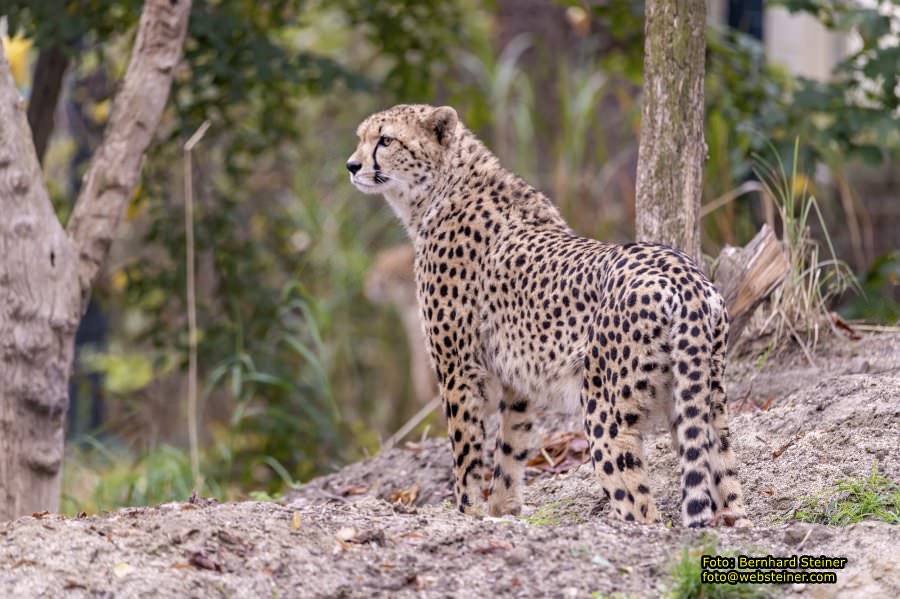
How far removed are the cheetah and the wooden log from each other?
835mm

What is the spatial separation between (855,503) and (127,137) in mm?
3035

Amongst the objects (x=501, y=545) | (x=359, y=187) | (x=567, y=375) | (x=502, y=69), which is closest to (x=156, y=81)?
(x=359, y=187)

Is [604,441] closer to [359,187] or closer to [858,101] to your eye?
[359,187]

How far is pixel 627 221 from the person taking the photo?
8.59 meters

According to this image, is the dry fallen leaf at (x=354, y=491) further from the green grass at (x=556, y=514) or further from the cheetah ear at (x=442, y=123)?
the cheetah ear at (x=442, y=123)

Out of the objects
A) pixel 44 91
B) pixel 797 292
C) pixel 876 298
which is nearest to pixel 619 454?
pixel 797 292

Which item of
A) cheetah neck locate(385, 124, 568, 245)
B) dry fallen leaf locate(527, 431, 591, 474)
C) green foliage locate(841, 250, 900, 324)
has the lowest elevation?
dry fallen leaf locate(527, 431, 591, 474)

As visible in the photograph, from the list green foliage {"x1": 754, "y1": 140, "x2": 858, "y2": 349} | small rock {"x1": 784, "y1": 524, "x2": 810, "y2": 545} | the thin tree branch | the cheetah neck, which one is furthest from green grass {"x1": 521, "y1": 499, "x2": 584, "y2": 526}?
the thin tree branch

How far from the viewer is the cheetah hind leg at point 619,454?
3.43 meters

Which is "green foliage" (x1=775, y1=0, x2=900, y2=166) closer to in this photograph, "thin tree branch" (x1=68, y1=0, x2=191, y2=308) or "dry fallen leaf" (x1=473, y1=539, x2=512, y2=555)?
"thin tree branch" (x1=68, y1=0, x2=191, y2=308)

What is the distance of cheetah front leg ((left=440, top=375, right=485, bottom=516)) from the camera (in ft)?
13.6

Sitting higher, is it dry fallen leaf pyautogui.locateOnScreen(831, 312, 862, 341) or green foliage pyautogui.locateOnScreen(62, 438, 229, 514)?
dry fallen leaf pyautogui.locateOnScreen(831, 312, 862, 341)

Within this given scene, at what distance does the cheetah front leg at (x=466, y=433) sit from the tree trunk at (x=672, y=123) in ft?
3.23

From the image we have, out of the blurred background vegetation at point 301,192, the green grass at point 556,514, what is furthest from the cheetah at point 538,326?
the blurred background vegetation at point 301,192
